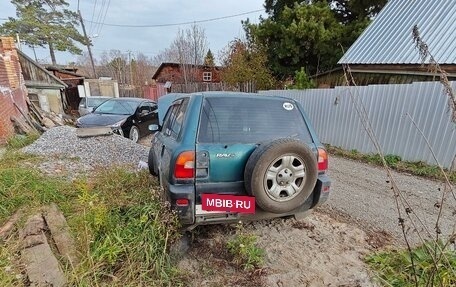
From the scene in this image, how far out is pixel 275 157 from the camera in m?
2.39

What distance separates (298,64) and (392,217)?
10.7 metres

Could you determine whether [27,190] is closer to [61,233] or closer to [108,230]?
[61,233]

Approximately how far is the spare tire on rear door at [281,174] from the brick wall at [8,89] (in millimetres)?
7407

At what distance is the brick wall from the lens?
7077mm

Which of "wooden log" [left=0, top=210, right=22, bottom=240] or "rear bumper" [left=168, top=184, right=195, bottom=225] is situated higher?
"rear bumper" [left=168, top=184, right=195, bottom=225]

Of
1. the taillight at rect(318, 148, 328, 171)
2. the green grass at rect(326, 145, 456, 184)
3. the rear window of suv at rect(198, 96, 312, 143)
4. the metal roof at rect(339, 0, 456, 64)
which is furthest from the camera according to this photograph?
the metal roof at rect(339, 0, 456, 64)

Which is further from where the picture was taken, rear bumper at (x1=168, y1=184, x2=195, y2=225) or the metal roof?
the metal roof

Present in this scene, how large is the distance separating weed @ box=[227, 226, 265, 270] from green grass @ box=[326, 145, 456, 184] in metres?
3.91

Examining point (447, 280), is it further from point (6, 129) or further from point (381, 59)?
point (6, 129)

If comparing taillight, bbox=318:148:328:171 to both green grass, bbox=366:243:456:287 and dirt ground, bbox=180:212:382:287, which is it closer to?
dirt ground, bbox=180:212:382:287

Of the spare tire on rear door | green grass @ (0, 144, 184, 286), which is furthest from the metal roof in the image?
green grass @ (0, 144, 184, 286)

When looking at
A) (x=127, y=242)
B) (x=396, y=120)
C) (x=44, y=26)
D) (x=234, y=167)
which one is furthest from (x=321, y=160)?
(x=44, y=26)

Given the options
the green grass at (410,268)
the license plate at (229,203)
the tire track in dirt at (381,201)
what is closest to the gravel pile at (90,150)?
the license plate at (229,203)

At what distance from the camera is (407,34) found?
8.14 m
